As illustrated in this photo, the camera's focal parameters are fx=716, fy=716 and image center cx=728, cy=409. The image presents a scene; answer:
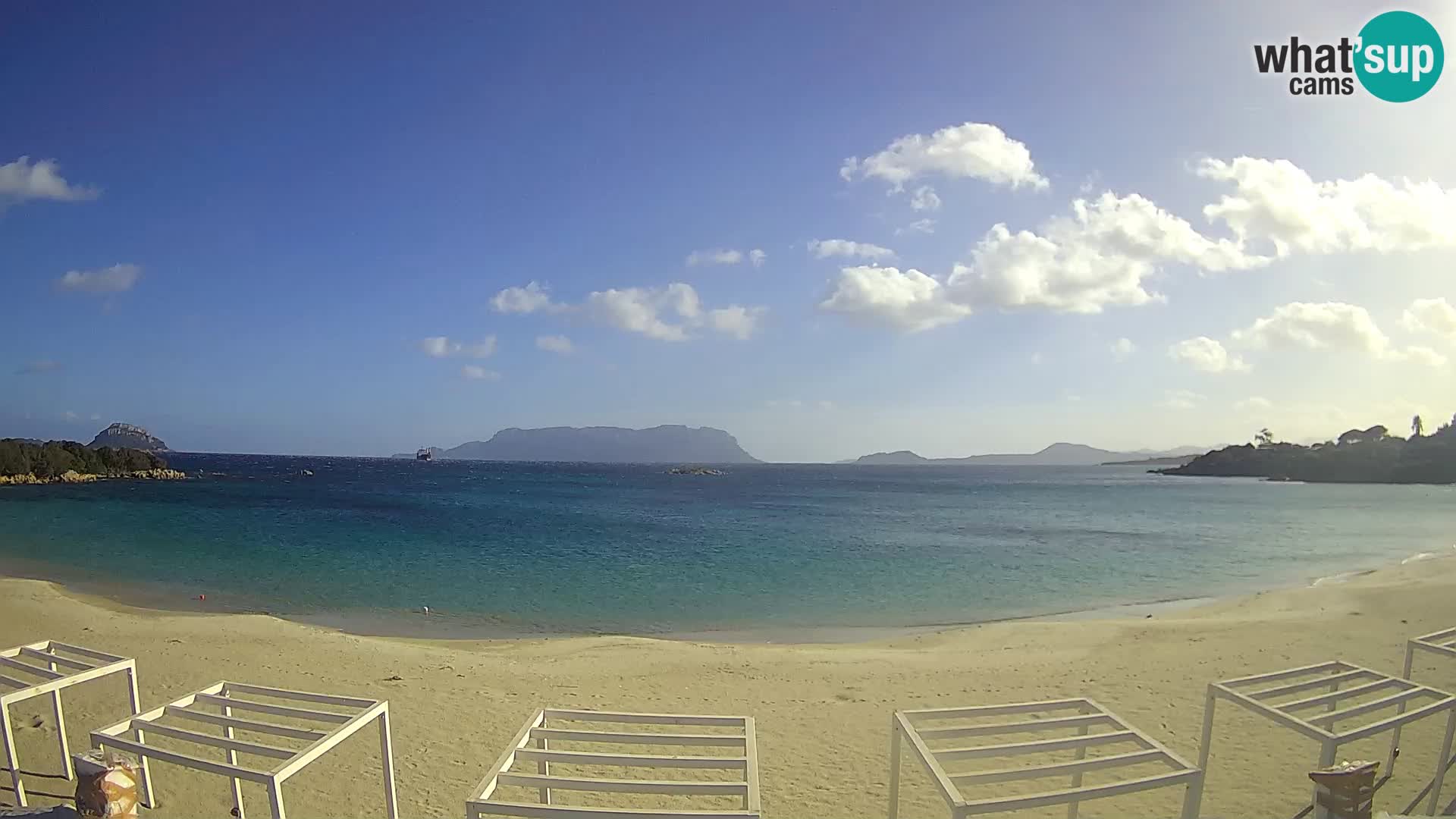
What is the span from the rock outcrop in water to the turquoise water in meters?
37.4

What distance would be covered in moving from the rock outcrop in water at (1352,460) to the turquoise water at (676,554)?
37.4 metres

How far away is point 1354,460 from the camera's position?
89625mm

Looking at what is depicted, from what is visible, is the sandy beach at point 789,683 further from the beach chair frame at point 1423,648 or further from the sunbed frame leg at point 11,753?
the sunbed frame leg at point 11,753

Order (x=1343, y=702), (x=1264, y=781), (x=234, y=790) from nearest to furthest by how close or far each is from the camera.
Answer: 1. (x=234, y=790)
2. (x=1264, y=781)
3. (x=1343, y=702)

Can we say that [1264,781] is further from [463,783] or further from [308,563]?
[308,563]

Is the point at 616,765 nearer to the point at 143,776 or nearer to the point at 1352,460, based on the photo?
the point at 143,776

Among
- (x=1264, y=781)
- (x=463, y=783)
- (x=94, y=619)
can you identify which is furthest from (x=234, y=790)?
(x=94, y=619)

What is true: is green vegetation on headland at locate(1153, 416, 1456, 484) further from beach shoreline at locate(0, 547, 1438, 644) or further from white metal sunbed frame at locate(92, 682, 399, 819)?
white metal sunbed frame at locate(92, 682, 399, 819)

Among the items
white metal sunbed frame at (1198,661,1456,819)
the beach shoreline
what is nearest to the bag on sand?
white metal sunbed frame at (1198,661,1456,819)

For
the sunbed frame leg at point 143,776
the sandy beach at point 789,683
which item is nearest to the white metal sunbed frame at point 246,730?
the sunbed frame leg at point 143,776

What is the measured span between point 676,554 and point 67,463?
68740mm

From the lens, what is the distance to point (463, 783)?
18.5 ft

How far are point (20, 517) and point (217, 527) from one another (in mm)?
11213

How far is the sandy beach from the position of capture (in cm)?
542
